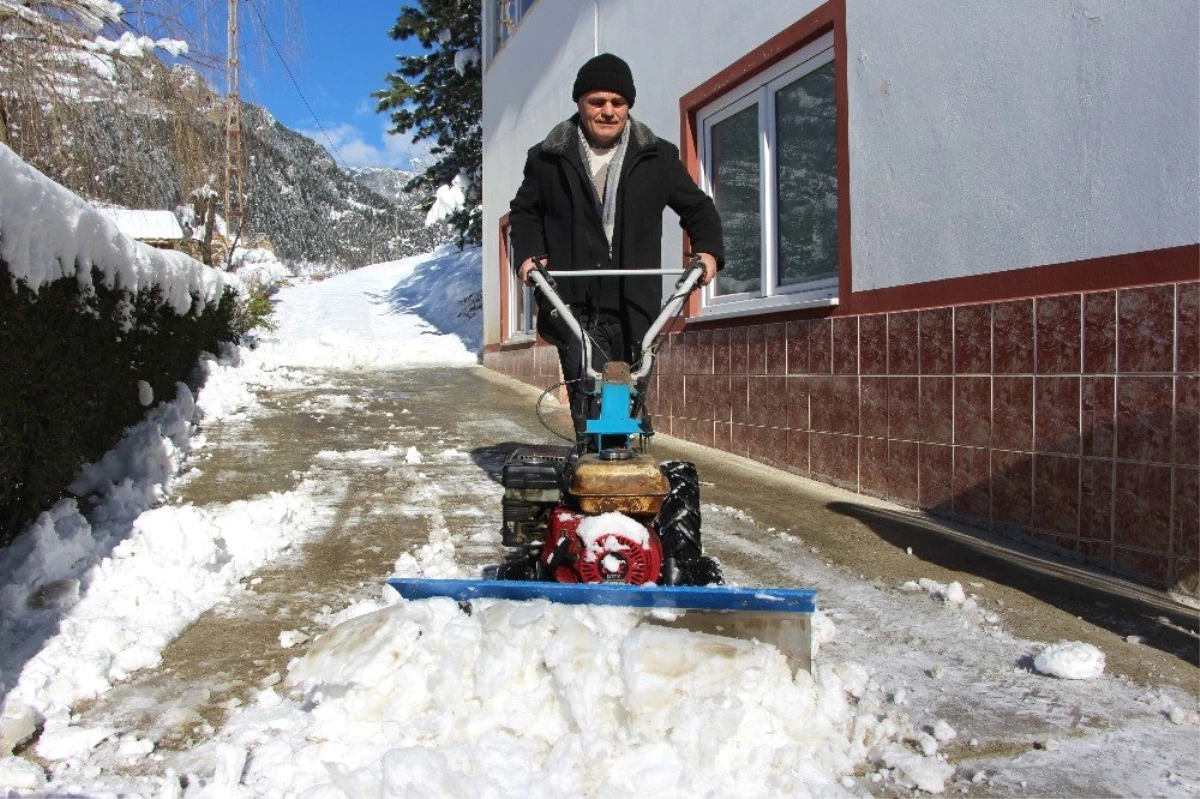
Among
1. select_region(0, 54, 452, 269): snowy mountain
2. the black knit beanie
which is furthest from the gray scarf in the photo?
select_region(0, 54, 452, 269): snowy mountain

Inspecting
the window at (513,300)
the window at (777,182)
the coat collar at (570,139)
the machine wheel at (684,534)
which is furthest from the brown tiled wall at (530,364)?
the machine wheel at (684,534)

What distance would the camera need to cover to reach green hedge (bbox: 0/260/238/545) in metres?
3.16

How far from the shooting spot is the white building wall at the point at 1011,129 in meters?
3.32

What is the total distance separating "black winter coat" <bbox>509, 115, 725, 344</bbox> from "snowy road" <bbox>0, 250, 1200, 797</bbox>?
1.16 metres

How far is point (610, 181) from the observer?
3.56 m

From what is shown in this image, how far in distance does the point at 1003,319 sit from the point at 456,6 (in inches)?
693

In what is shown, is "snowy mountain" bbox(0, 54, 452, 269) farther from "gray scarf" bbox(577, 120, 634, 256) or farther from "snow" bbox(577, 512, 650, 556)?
"snow" bbox(577, 512, 650, 556)

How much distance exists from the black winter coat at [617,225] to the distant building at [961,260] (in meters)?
1.45

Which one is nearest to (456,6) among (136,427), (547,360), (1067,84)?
(547,360)

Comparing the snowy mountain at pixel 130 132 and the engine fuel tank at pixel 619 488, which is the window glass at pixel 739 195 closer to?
the snowy mountain at pixel 130 132

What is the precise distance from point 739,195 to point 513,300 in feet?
21.8

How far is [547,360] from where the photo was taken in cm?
1032

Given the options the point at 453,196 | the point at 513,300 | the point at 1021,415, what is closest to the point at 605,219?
the point at 1021,415

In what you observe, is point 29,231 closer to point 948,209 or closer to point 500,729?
point 500,729
